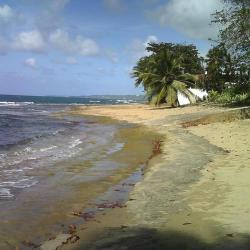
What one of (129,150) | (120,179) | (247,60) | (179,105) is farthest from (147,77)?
(120,179)

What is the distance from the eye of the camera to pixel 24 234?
7.20 m

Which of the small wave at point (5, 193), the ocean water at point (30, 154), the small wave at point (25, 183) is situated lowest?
the ocean water at point (30, 154)

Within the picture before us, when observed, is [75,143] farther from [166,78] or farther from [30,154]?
[166,78]

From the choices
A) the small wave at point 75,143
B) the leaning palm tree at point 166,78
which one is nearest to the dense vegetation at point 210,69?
the leaning palm tree at point 166,78

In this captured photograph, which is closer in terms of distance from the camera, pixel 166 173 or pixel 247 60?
pixel 166 173

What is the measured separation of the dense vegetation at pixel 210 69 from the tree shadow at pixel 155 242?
68.2ft

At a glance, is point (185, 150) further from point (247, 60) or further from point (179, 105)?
point (179, 105)

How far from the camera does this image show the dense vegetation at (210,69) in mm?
26328

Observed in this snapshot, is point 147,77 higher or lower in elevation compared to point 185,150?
higher

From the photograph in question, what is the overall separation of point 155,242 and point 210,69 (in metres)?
39.0

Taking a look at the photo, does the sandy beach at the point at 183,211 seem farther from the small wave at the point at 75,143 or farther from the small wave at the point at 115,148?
the small wave at the point at 75,143

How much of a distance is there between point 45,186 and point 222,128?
14356 millimetres

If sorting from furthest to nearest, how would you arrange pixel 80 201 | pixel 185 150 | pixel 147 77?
pixel 147 77
pixel 185 150
pixel 80 201

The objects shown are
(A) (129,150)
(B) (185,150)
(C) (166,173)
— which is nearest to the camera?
(C) (166,173)
